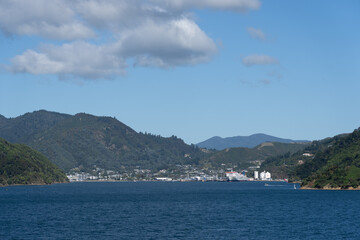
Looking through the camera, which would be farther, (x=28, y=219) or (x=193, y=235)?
(x=28, y=219)

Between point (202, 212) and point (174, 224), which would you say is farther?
point (202, 212)

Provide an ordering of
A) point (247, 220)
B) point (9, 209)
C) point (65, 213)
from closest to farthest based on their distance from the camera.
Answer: point (247, 220) < point (65, 213) < point (9, 209)

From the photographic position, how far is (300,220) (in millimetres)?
129750

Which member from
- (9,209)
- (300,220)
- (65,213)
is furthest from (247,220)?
(9,209)

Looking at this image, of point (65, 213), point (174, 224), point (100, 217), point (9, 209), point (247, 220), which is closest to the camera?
point (174, 224)

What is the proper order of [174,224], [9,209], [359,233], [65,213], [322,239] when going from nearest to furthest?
[322,239]
[359,233]
[174,224]
[65,213]
[9,209]

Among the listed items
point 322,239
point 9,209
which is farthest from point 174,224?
point 9,209

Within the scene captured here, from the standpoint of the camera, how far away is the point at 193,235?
10288 cm

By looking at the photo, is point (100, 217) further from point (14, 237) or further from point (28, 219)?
point (14, 237)

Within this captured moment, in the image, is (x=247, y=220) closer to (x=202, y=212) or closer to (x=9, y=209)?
(x=202, y=212)

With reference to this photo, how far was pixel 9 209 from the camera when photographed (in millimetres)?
169250

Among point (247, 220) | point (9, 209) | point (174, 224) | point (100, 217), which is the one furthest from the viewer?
point (9, 209)

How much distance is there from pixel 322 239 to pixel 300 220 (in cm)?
3257

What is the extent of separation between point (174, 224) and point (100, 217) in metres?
27.3
